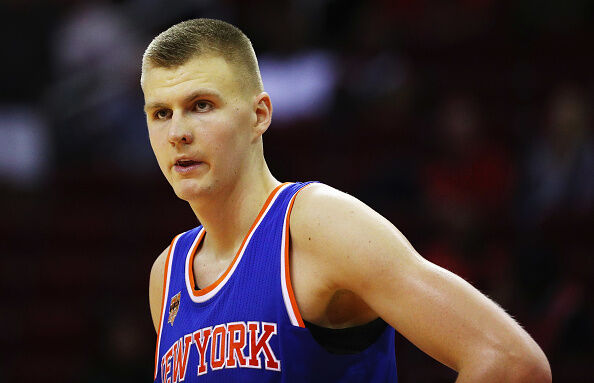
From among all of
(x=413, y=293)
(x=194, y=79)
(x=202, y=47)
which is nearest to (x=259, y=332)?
(x=413, y=293)

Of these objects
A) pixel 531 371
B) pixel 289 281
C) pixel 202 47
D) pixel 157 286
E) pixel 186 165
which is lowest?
pixel 531 371

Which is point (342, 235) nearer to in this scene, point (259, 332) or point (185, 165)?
point (259, 332)

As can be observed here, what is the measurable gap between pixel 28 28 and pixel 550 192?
7.01 m

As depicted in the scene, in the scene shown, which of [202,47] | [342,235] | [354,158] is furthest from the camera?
[354,158]

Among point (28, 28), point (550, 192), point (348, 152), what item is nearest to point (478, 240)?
point (550, 192)

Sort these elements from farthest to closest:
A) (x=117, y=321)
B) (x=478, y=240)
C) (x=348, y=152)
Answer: (x=348, y=152)
(x=117, y=321)
(x=478, y=240)

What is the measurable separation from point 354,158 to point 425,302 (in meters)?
5.59

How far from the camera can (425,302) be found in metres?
2.51

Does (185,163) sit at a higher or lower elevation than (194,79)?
lower

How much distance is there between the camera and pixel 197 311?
3080 millimetres

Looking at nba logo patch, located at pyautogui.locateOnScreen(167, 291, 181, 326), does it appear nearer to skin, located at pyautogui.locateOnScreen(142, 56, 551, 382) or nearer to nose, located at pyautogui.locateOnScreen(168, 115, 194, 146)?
skin, located at pyautogui.locateOnScreen(142, 56, 551, 382)

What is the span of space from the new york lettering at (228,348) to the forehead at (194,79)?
32.5 inches

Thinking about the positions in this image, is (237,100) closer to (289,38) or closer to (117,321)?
(117,321)

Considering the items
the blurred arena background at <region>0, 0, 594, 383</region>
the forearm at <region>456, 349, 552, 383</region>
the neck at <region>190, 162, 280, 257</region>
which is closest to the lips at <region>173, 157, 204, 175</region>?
the neck at <region>190, 162, 280, 257</region>
